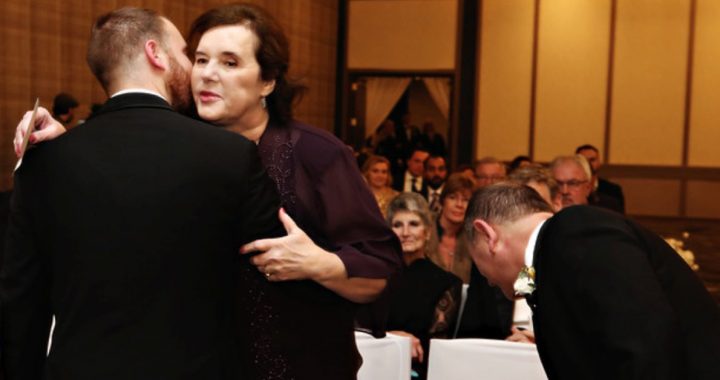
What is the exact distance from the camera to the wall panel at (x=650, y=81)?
14000mm

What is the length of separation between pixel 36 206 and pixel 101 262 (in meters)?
0.18

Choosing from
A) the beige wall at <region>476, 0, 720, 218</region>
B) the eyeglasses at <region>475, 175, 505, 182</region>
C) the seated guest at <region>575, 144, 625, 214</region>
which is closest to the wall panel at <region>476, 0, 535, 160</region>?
the beige wall at <region>476, 0, 720, 218</region>

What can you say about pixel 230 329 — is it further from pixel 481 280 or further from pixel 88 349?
pixel 481 280

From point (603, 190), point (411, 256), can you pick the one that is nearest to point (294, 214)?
point (411, 256)

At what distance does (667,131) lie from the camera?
14.1m

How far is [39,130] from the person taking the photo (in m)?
1.84

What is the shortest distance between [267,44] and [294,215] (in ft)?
1.30

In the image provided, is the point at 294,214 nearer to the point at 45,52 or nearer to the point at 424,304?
the point at 424,304

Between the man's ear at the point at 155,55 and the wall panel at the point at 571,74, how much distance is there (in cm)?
1288

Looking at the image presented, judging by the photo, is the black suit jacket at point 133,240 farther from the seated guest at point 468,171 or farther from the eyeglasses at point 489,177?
the eyeglasses at point 489,177

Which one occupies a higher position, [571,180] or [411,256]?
[571,180]

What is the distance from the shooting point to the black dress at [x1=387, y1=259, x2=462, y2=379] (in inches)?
166

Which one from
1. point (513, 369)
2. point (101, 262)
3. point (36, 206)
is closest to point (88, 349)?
point (101, 262)

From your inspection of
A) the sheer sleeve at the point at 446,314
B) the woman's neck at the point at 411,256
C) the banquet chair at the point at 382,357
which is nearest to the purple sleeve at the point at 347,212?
the banquet chair at the point at 382,357
